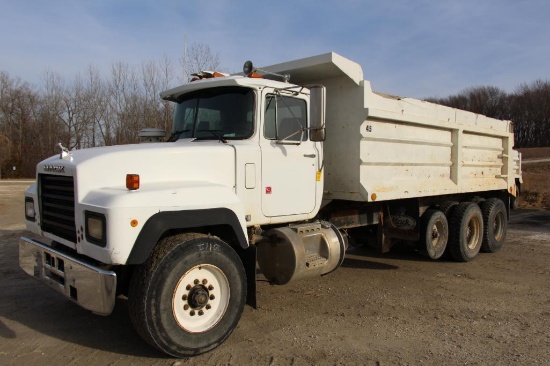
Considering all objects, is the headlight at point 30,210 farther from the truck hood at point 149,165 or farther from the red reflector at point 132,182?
the red reflector at point 132,182

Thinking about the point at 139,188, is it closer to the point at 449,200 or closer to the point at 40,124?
the point at 449,200

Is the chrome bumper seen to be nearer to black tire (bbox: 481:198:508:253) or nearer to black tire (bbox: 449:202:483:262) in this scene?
black tire (bbox: 449:202:483:262)

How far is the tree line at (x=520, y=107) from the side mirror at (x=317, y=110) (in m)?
72.2

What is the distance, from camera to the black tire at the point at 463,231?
786 centimetres

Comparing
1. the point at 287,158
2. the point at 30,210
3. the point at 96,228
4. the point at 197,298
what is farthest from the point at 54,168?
the point at 287,158

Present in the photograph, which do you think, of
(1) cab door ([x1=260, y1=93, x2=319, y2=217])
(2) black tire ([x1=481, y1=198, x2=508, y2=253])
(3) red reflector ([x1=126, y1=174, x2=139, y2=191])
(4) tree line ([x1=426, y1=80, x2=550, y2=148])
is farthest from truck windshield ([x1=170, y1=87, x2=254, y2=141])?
(4) tree line ([x1=426, y1=80, x2=550, y2=148])

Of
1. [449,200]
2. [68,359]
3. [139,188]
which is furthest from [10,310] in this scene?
[449,200]

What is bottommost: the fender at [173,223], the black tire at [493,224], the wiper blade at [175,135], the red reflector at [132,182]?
the black tire at [493,224]

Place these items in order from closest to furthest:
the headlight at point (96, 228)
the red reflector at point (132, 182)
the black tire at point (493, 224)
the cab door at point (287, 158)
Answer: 1. the headlight at point (96, 228)
2. the red reflector at point (132, 182)
3. the cab door at point (287, 158)
4. the black tire at point (493, 224)

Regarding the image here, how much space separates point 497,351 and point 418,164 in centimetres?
336

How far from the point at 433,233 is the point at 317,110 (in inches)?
162

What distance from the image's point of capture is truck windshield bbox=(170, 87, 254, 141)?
15.6ft

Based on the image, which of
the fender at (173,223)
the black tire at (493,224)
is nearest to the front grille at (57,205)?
the fender at (173,223)

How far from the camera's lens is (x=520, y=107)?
3059 inches
